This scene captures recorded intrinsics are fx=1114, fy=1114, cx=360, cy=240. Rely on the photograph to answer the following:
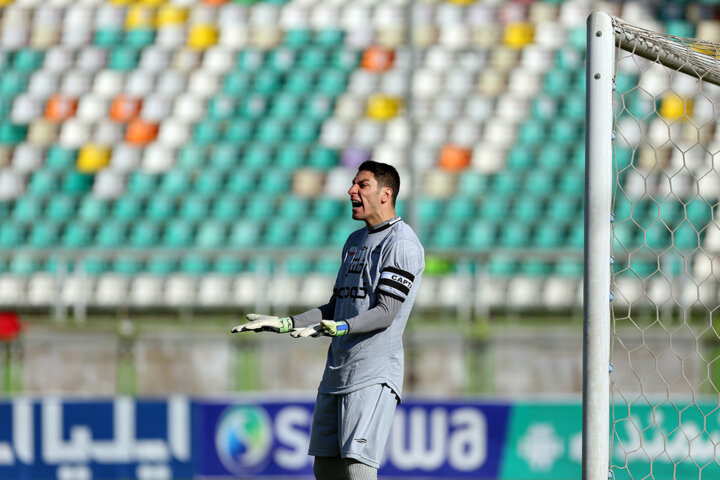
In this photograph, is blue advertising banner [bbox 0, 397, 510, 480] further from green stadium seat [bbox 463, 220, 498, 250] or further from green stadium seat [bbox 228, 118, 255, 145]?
green stadium seat [bbox 228, 118, 255, 145]

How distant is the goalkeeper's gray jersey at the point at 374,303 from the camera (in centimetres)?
326

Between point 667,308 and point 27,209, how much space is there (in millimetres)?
5436

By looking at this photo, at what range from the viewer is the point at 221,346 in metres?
7.73

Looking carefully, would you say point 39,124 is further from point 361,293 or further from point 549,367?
point 361,293

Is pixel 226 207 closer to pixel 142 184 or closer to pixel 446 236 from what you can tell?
pixel 142 184

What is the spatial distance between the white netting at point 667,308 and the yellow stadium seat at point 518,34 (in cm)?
99

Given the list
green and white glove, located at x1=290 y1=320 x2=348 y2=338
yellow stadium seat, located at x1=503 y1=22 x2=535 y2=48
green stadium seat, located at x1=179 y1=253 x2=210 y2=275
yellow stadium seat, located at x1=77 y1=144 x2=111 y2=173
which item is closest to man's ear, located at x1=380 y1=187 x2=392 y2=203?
green and white glove, located at x1=290 y1=320 x2=348 y2=338

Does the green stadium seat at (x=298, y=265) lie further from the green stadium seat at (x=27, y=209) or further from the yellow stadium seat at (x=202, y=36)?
the yellow stadium seat at (x=202, y=36)

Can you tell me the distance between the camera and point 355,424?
326cm

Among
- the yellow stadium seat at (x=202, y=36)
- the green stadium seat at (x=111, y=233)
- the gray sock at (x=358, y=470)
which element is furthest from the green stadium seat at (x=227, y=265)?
the gray sock at (x=358, y=470)

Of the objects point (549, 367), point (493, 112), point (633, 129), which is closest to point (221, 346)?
point (549, 367)

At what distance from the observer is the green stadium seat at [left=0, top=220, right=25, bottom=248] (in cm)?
950

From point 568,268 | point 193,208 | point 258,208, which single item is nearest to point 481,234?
point 568,268

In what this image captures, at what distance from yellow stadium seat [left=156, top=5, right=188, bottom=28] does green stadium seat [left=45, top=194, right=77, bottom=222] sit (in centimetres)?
222
